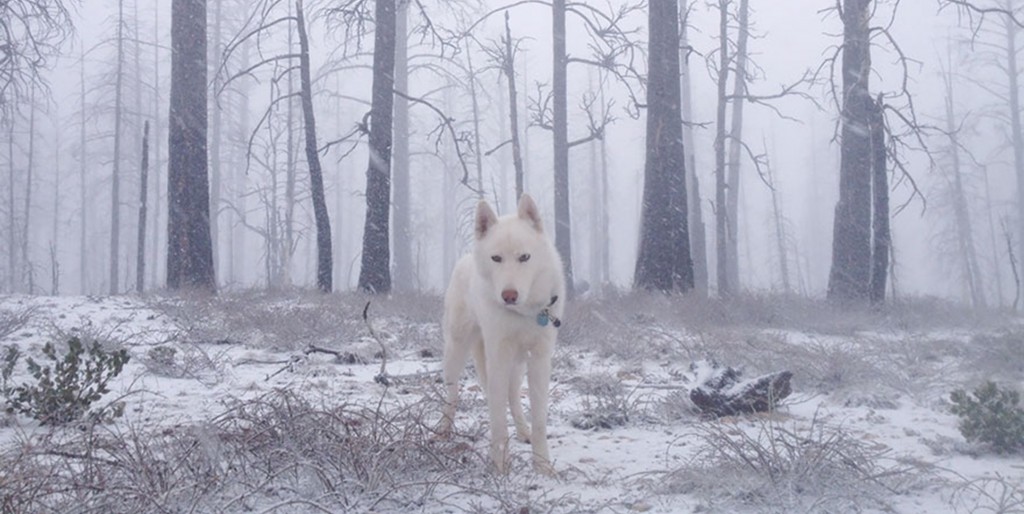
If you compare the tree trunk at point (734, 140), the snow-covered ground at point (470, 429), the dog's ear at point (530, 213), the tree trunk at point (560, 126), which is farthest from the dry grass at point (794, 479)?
the tree trunk at point (734, 140)

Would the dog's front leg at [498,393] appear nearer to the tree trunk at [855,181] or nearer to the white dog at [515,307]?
the white dog at [515,307]

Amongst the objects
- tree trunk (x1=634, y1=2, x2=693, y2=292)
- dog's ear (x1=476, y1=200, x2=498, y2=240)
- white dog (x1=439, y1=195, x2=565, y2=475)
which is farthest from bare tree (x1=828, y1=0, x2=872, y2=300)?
dog's ear (x1=476, y1=200, x2=498, y2=240)

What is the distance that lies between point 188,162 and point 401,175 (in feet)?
47.9

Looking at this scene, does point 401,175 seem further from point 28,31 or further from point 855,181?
point 28,31

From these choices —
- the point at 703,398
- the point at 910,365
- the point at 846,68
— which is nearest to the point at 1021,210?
the point at 846,68

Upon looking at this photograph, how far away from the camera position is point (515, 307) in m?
→ 3.58

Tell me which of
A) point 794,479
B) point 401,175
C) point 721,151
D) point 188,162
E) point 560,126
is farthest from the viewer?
point 401,175

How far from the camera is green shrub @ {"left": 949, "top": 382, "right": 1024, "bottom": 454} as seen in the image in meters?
3.54

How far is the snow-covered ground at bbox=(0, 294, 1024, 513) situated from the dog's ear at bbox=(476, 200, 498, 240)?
923 mm

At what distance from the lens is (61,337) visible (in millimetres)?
6355

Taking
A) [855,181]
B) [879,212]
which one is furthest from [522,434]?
[855,181]

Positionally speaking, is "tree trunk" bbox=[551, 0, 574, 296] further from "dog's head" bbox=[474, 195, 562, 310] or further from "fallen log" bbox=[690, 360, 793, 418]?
"dog's head" bbox=[474, 195, 562, 310]

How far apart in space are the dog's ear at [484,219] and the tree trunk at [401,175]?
2006 cm

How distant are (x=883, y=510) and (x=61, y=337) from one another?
20.4 feet
